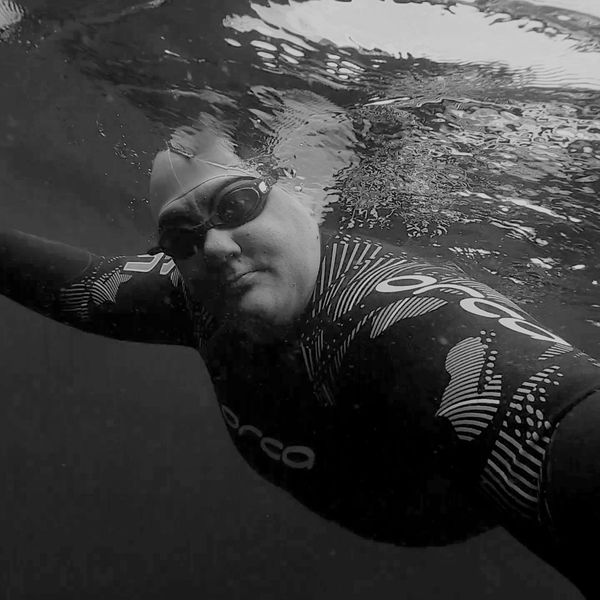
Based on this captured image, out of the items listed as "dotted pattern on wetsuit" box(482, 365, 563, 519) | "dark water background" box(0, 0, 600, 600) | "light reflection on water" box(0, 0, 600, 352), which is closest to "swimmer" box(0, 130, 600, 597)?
"dotted pattern on wetsuit" box(482, 365, 563, 519)

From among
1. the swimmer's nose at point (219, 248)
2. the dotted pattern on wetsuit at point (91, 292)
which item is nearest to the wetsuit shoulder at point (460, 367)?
the swimmer's nose at point (219, 248)

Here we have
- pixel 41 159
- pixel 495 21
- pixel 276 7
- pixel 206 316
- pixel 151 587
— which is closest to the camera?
pixel 206 316

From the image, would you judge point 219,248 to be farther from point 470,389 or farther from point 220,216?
point 470,389

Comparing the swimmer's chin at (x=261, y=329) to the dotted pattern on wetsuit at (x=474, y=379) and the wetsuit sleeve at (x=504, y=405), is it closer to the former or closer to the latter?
the dotted pattern on wetsuit at (x=474, y=379)

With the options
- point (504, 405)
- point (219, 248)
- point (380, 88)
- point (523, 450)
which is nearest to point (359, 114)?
point (380, 88)

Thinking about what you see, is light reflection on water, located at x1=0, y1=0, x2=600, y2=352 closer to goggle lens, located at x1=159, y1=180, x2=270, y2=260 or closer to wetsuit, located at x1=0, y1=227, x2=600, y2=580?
goggle lens, located at x1=159, y1=180, x2=270, y2=260

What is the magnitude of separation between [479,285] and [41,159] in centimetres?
1784

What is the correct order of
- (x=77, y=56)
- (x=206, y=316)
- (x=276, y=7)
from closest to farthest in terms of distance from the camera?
(x=206, y=316) < (x=276, y=7) < (x=77, y=56)

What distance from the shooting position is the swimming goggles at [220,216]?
3227 mm

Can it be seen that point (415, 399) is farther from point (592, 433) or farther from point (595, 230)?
point (595, 230)

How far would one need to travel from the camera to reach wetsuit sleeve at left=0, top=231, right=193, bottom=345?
374cm

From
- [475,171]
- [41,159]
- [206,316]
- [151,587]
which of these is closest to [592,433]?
[206,316]

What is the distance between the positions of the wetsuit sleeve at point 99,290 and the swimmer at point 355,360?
0.01m

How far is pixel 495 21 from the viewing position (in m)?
5.56
